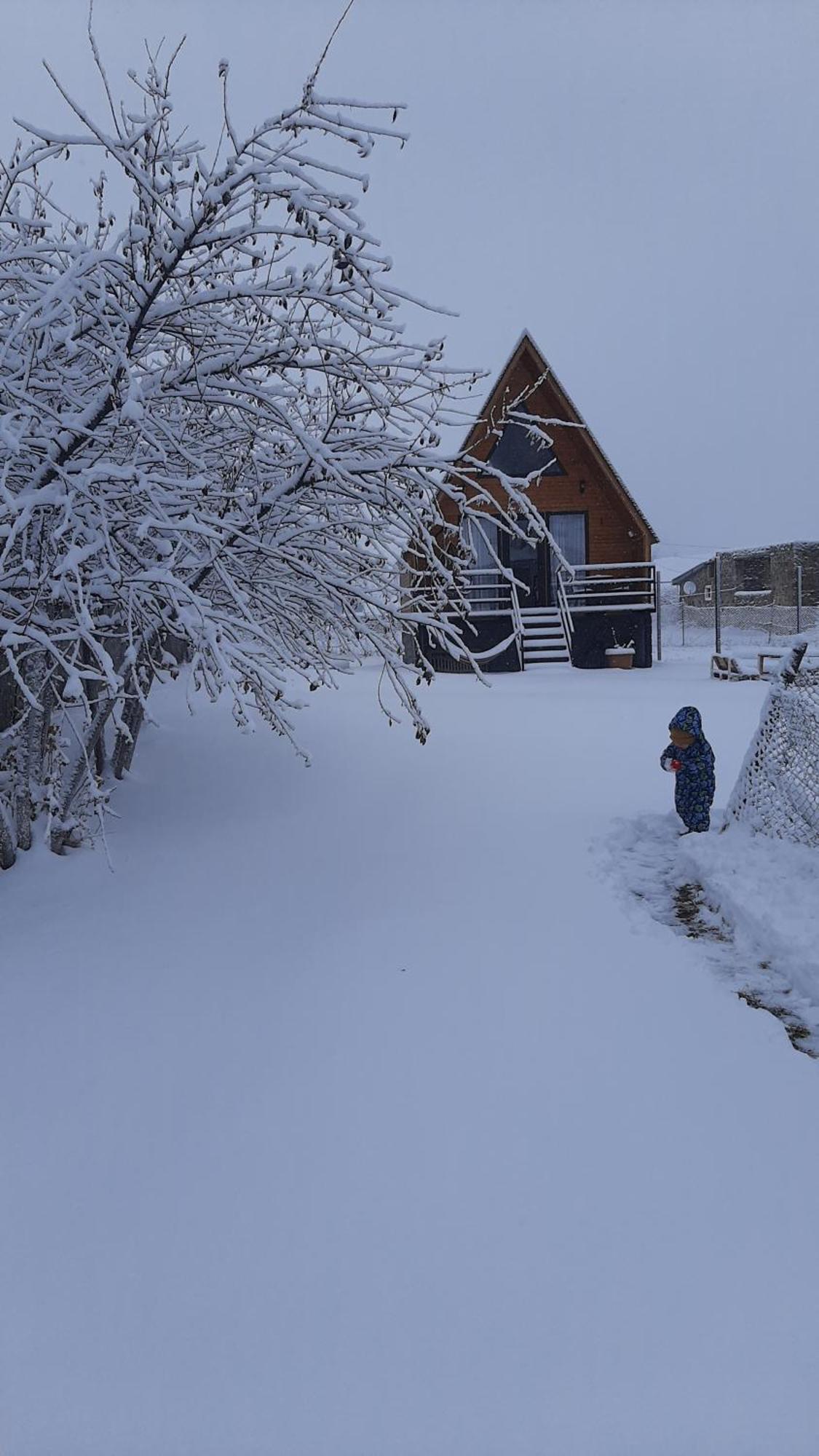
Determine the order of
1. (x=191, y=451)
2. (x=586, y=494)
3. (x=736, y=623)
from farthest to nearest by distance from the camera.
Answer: (x=736, y=623) < (x=586, y=494) < (x=191, y=451)

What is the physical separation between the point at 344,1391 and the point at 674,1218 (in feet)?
3.47

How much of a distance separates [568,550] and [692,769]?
15342 millimetres

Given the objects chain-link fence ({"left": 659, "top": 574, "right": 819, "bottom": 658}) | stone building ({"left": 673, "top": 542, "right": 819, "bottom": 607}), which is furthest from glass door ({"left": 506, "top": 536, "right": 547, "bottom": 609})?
stone building ({"left": 673, "top": 542, "right": 819, "bottom": 607})

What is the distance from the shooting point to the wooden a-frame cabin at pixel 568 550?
1920 cm

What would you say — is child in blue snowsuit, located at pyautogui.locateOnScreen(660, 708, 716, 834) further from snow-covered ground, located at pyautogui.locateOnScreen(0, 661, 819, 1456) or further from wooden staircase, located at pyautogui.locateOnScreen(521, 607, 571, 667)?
wooden staircase, located at pyautogui.locateOnScreen(521, 607, 571, 667)

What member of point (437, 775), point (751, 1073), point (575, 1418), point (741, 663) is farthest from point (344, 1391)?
point (741, 663)

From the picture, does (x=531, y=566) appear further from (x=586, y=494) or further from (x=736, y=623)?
(x=736, y=623)

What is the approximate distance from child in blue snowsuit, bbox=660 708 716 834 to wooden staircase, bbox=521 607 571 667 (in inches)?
522

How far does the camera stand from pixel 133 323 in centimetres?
359

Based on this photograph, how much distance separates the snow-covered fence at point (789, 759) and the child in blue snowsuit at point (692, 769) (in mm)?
293

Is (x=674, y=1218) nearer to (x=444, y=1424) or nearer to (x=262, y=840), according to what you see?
(x=444, y=1424)

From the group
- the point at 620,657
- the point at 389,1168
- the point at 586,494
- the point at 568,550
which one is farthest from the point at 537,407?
the point at 389,1168

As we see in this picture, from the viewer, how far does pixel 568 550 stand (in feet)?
66.9

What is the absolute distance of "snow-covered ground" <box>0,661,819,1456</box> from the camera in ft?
6.75
